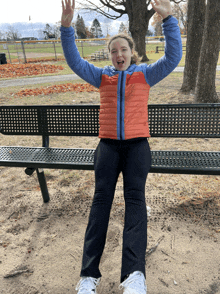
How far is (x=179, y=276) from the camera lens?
210cm

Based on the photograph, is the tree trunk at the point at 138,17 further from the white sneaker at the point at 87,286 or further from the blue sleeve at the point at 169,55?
the white sneaker at the point at 87,286

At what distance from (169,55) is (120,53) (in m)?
0.43

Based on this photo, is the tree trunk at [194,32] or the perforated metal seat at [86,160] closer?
the perforated metal seat at [86,160]

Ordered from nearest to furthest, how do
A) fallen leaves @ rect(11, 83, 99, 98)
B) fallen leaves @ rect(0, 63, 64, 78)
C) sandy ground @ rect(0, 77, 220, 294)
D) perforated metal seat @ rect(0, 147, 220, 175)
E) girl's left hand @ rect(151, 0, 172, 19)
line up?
sandy ground @ rect(0, 77, 220, 294) → girl's left hand @ rect(151, 0, 172, 19) → perforated metal seat @ rect(0, 147, 220, 175) → fallen leaves @ rect(11, 83, 99, 98) → fallen leaves @ rect(0, 63, 64, 78)

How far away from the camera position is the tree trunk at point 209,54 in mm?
5641

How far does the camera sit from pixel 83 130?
3225 millimetres

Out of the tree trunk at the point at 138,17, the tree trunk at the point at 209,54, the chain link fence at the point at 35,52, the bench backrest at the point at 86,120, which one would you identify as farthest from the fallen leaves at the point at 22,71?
the bench backrest at the point at 86,120

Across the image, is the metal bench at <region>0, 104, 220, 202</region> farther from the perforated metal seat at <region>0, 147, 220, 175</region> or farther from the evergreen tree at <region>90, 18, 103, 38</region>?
the evergreen tree at <region>90, 18, 103, 38</region>

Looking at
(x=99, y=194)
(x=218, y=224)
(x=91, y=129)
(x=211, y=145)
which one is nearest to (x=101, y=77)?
(x=91, y=129)

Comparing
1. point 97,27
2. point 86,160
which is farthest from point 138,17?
point 97,27

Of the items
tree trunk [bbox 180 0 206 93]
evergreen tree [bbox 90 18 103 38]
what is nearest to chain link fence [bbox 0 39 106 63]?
tree trunk [bbox 180 0 206 93]

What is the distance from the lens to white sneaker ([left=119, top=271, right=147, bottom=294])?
63.2 inches

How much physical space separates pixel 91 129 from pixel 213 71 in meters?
4.01

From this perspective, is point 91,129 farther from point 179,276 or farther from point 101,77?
point 179,276
